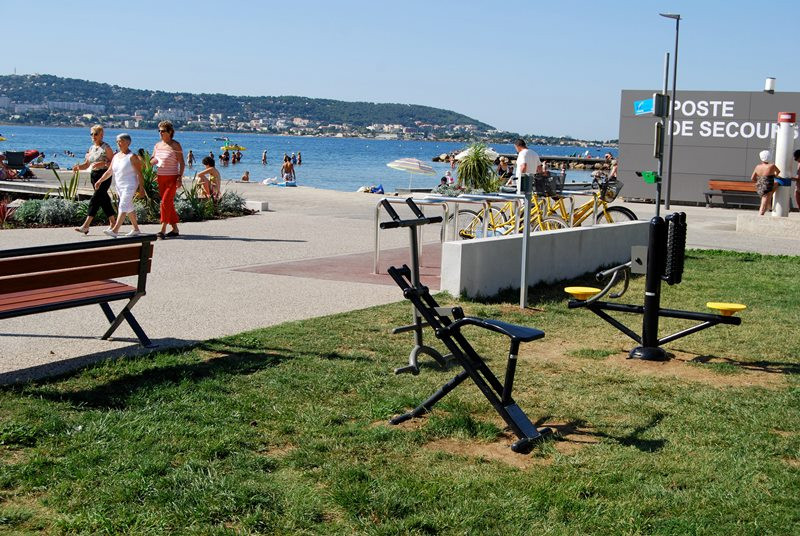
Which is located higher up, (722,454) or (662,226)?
(662,226)

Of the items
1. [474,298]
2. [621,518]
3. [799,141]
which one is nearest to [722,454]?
[621,518]

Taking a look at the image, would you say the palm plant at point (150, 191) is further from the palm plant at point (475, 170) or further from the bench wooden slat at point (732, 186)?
the bench wooden slat at point (732, 186)

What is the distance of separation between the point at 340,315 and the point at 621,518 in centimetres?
470

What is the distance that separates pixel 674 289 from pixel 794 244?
26.0 feet

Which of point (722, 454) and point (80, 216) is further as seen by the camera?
point (80, 216)

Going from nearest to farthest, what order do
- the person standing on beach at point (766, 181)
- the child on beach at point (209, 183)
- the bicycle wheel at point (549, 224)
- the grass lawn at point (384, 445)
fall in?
the grass lawn at point (384, 445)
the bicycle wheel at point (549, 224)
the child on beach at point (209, 183)
the person standing on beach at point (766, 181)

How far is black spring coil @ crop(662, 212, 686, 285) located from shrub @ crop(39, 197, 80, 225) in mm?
11704

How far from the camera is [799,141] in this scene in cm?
2711

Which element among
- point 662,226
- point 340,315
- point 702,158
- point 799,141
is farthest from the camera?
point 702,158

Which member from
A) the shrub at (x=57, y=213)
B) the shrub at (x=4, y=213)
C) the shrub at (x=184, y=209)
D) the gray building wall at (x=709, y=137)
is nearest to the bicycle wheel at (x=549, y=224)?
the shrub at (x=184, y=209)

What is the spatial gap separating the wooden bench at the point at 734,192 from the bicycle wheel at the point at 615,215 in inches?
529

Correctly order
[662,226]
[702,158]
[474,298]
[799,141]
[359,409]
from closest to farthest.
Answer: [359,409]
[662,226]
[474,298]
[799,141]
[702,158]

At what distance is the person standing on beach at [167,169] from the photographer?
46.3 ft

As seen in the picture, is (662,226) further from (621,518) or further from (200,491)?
(200,491)
